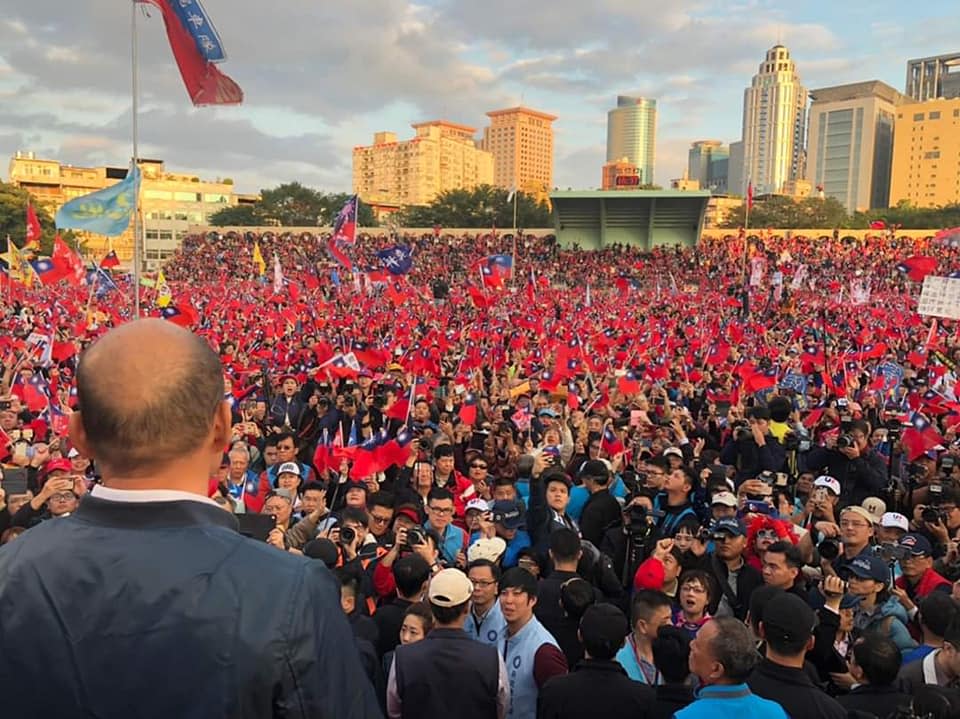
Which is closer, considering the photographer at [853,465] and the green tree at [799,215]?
the photographer at [853,465]

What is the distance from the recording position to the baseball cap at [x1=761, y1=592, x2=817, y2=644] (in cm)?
294

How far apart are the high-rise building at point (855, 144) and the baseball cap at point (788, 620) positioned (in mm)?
134224

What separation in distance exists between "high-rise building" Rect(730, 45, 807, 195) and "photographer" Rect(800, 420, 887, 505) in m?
199

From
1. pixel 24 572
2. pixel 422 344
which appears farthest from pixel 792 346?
pixel 24 572

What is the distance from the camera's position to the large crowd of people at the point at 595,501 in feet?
10.1

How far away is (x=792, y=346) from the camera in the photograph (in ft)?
54.4

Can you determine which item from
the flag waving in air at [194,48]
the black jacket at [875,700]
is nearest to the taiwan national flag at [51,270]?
the flag waving in air at [194,48]

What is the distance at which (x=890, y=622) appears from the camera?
3822mm

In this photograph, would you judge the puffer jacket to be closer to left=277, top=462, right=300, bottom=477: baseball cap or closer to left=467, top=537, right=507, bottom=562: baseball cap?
left=467, top=537, right=507, bottom=562: baseball cap

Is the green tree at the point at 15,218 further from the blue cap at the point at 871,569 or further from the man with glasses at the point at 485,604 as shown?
the blue cap at the point at 871,569

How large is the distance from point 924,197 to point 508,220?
262 ft

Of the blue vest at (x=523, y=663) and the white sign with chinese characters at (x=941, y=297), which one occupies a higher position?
the white sign with chinese characters at (x=941, y=297)

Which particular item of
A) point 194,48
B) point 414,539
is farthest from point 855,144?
point 414,539

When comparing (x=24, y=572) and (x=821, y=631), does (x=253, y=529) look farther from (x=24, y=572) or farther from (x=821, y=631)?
(x=821, y=631)
